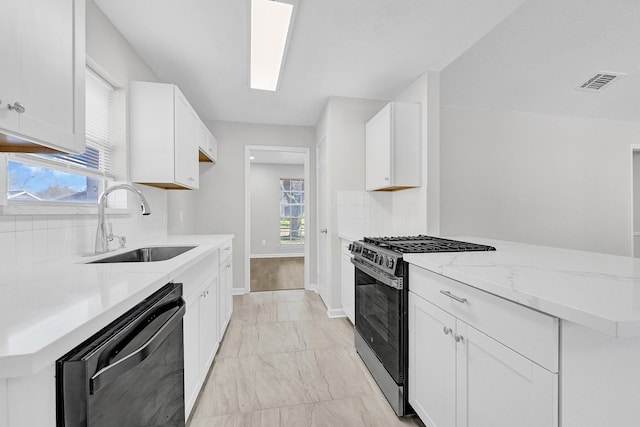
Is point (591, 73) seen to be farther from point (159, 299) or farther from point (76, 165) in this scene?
point (76, 165)

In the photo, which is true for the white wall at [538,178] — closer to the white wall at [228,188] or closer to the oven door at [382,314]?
the oven door at [382,314]

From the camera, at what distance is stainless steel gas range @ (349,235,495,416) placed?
1.50 meters

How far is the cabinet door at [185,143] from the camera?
220 centimetres

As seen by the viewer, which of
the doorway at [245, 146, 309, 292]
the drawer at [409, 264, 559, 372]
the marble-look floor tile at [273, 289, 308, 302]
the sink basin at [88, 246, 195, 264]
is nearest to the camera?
the drawer at [409, 264, 559, 372]

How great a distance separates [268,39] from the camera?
2219mm

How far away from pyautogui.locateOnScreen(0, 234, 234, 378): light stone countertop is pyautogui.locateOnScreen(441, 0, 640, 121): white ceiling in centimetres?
293

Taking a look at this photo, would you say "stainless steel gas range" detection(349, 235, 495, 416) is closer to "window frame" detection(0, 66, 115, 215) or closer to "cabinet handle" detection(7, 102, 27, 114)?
"cabinet handle" detection(7, 102, 27, 114)

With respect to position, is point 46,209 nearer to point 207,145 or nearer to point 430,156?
point 207,145

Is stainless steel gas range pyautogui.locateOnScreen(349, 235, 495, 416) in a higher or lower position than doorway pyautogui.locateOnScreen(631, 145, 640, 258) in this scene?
lower

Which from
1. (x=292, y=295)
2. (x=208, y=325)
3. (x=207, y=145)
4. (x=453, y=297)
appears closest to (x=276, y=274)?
(x=292, y=295)

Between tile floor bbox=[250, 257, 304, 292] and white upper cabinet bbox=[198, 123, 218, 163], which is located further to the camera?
tile floor bbox=[250, 257, 304, 292]

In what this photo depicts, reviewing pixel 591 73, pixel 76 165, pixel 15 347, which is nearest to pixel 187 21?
pixel 76 165

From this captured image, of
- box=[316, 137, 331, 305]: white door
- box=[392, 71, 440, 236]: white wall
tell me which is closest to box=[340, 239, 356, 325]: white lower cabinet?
box=[316, 137, 331, 305]: white door

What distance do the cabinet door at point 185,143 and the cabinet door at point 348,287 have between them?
170 centimetres
